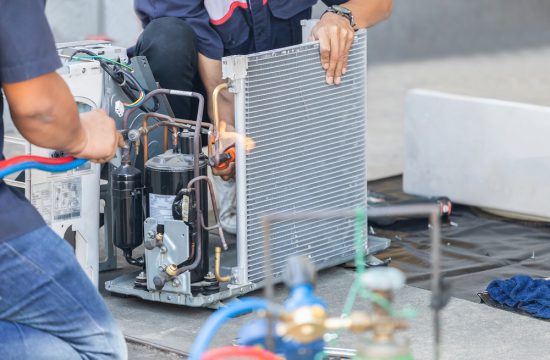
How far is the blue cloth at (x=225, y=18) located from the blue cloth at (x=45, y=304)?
5.56 ft

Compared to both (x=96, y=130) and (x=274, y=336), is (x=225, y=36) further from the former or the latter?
(x=274, y=336)

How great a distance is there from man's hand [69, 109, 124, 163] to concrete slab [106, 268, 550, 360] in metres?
0.96

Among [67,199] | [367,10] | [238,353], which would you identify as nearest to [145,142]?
[67,199]

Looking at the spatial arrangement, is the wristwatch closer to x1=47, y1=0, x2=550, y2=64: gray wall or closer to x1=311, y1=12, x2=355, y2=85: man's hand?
x1=311, y1=12, x2=355, y2=85: man's hand

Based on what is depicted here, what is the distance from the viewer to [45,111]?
2432mm

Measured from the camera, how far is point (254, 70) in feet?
11.9

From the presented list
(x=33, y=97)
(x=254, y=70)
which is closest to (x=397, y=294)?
(x=254, y=70)

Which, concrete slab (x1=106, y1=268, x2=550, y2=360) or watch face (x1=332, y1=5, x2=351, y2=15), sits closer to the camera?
concrete slab (x1=106, y1=268, x2=550, y2=360)

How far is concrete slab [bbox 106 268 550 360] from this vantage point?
3.39 meters

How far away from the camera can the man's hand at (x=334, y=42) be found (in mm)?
3895

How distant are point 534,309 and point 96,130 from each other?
5.66 feet

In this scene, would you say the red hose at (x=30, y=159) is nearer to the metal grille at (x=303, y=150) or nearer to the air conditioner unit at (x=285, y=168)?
the air conditioner unit at (x=285, y=168)

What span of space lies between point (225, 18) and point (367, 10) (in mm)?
537

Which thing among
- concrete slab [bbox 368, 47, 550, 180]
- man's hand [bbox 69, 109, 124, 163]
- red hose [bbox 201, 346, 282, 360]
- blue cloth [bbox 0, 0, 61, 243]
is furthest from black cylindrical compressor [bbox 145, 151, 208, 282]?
concrete slab [bbox 368, 47, 550, 180]
